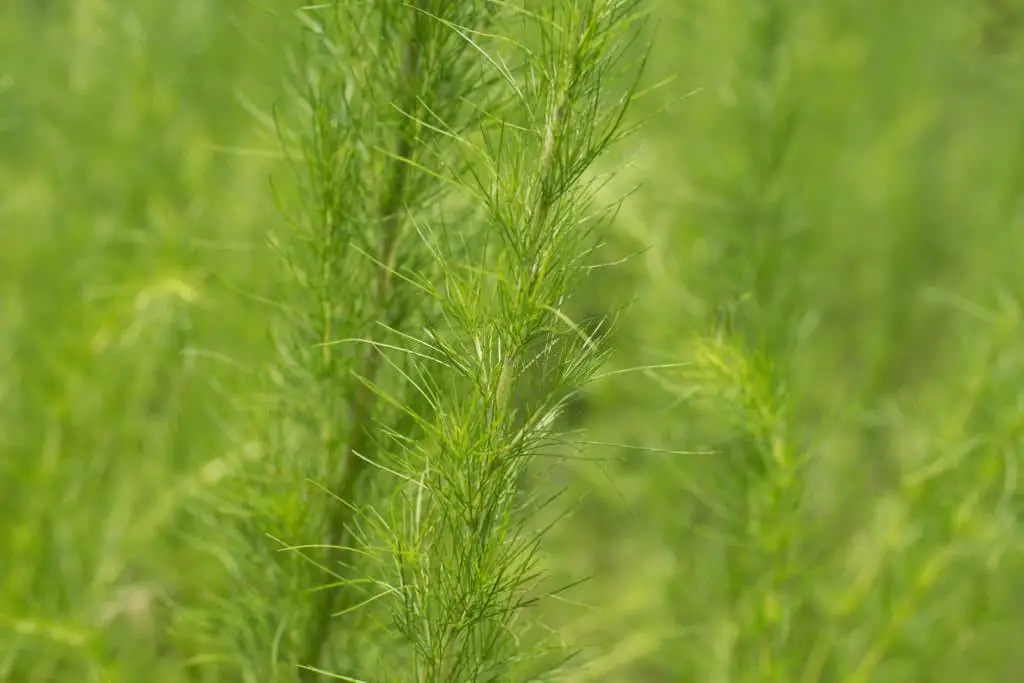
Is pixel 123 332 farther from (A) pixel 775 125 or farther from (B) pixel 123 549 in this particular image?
(A) pixel 775 125

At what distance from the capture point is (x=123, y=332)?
2.64 feet

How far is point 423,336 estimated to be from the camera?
1.66 feet

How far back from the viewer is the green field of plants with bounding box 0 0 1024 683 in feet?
1.43

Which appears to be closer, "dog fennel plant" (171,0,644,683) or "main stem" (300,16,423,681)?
"dog fennel plant" (171,0,644,683)

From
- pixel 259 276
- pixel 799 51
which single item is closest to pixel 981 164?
pixel 799 51

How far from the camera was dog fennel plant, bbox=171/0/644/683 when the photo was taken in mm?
401

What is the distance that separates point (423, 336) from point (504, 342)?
0.33ft

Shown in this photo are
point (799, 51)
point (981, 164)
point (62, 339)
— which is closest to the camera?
point (62, 339)

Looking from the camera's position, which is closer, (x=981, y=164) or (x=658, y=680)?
(x=658, y=680)

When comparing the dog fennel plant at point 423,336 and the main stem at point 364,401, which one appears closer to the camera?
the dog fennel plant at point 423,336

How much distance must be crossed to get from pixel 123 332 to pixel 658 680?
2.23 ft

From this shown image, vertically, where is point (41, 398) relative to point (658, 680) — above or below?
above

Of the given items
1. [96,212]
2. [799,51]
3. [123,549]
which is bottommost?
[123,549]

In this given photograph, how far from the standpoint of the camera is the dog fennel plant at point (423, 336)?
401mm
